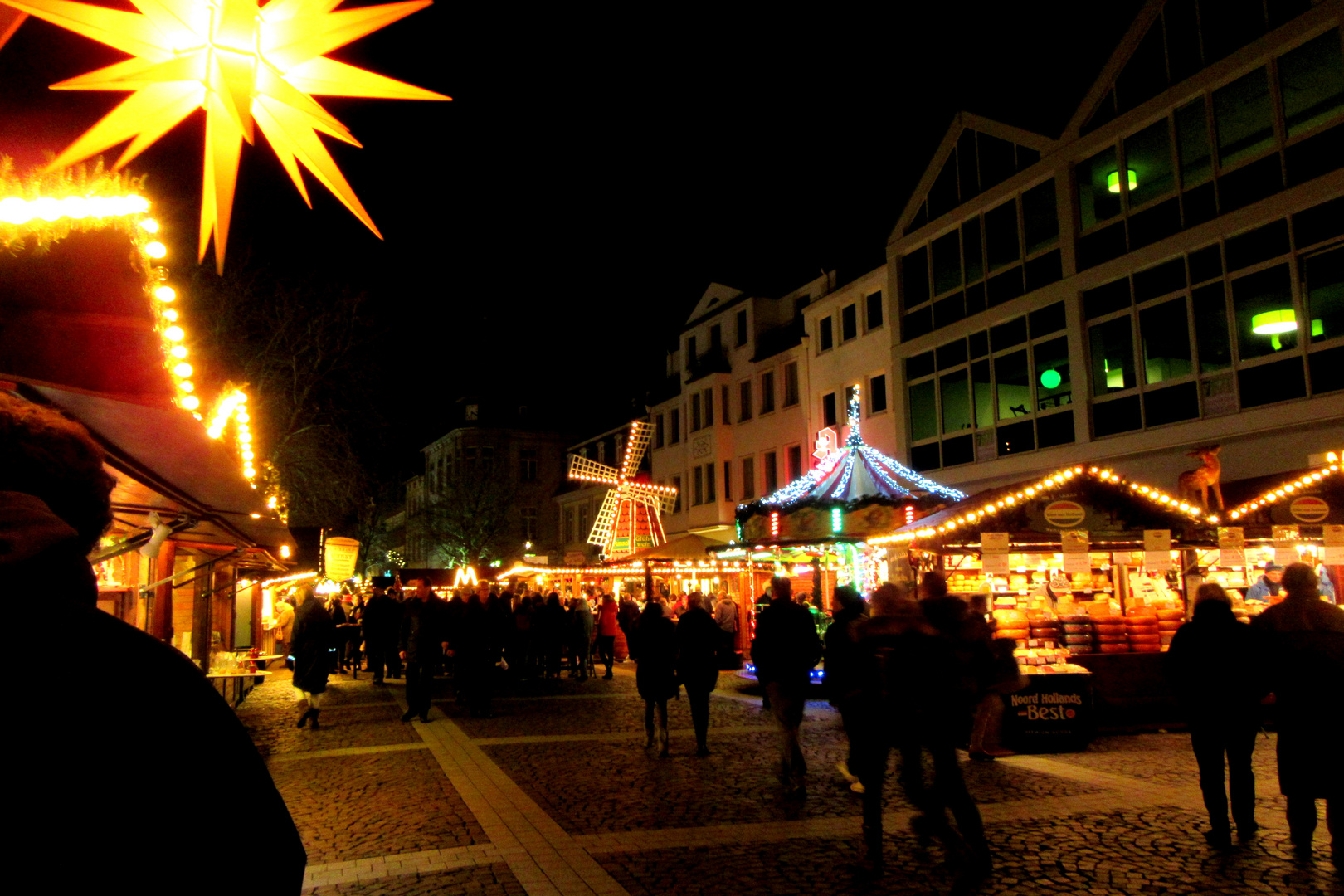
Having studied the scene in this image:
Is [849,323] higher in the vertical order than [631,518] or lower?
higher

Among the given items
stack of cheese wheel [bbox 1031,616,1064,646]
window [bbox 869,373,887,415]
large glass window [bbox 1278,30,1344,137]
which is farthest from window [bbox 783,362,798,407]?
stack of cheese wheel [bbox 1031,616,1064,646]

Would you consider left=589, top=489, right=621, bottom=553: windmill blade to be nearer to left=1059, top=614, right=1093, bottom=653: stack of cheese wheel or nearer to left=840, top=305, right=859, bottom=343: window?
left=840, top=305, right=859, bottom=343: window

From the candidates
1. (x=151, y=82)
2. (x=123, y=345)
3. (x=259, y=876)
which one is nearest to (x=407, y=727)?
(x=123, y=345)

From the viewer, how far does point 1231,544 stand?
1398cm

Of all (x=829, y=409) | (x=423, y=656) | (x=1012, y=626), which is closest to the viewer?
(x=1012, y=626)

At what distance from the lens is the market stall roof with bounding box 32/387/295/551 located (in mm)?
5285

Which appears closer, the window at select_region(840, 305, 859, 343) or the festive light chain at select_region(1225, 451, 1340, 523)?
the festive light chain at select_region(1225, 451, 1340, 523)

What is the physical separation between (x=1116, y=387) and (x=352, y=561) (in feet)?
65.7

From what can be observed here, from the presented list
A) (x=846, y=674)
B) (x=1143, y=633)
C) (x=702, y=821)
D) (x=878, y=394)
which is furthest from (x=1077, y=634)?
(x=878, y=394)

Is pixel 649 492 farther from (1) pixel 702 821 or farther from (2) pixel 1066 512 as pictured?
(1) pixel 702 821

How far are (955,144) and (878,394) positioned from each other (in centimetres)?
722

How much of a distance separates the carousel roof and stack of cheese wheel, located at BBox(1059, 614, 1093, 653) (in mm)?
3268

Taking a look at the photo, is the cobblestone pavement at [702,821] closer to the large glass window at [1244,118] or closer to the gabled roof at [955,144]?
the large glass window at [1244,118]

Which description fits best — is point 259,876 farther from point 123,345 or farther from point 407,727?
point 407,727
